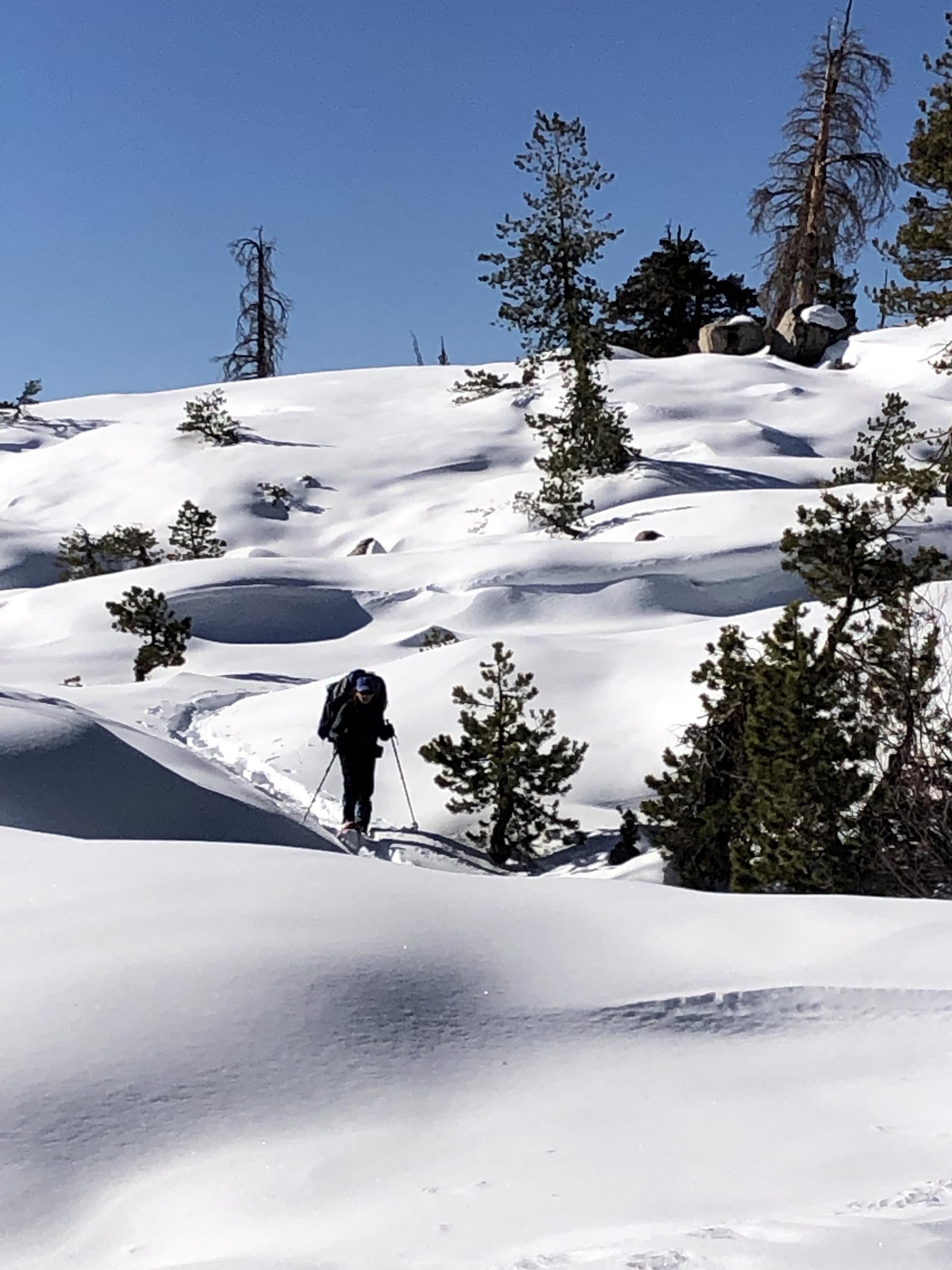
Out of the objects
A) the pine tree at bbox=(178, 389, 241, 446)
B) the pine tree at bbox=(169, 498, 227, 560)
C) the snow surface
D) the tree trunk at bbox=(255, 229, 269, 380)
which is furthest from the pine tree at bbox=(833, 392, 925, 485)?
the tree trunk at bbox=(255, 229, 269, 380)

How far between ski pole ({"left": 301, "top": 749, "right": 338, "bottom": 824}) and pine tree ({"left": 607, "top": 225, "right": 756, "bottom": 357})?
113ft

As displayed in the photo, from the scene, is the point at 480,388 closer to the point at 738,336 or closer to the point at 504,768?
the point at 738,336

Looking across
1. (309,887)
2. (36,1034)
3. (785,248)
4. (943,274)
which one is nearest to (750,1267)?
(36,1034)

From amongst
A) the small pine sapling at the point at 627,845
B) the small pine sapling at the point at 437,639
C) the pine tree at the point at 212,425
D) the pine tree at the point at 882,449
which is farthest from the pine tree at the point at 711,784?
the pine tree at the point at 212,425

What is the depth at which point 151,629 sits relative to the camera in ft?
56.7

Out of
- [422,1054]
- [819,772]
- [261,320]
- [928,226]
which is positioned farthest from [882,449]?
[261,320]

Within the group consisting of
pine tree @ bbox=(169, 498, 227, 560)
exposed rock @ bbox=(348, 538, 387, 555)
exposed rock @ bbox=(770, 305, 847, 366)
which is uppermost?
exposed rock @ bbox=(770, 305, 847, 366)

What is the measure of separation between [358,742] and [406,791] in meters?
1.14

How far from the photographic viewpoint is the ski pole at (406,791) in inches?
389

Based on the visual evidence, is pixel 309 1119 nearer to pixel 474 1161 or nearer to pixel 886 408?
pixel 474 1161

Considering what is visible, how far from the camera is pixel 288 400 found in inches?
1499

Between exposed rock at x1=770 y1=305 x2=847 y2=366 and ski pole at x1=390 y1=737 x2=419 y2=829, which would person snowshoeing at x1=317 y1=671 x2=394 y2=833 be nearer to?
ski pole at x1=390 y1=737 x2=419 y2=829

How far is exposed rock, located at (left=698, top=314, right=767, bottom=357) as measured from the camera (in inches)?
1532

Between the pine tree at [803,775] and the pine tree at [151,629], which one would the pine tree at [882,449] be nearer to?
the pine tree at [151,629]
